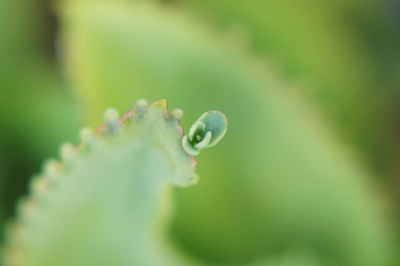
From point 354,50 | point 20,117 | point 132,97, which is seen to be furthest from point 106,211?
point 354,50

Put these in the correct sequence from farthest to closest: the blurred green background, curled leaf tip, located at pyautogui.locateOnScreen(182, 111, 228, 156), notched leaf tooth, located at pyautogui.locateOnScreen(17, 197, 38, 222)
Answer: the blurred green background < notched leaf tooth, located at pyautogui.locateOnScreen(17, 197, 38, 222) < curled leaf tip, located at pyautogui.locateOnScreen(182, 111, 228, 156)

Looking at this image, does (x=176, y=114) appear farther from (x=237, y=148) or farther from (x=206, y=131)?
(x=237, y=148)

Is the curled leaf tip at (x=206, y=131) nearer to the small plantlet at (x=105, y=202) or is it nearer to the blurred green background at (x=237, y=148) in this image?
the small plantlet at (x=105, y=202)

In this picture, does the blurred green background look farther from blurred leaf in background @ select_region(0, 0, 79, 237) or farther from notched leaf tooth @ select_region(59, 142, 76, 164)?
notched leaf tooth @ select_region(59, 142, 76, 164)

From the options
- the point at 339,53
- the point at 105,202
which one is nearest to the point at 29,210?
the point at 105,202

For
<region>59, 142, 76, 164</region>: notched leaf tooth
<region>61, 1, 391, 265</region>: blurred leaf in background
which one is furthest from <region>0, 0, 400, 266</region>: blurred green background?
<region>59, 142, 76, 164</region>: notched leaf tooth

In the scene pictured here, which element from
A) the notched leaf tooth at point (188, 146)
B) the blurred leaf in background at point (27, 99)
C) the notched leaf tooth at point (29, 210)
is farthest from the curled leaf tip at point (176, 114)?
the blurred leaf in background at point (27, 99)
